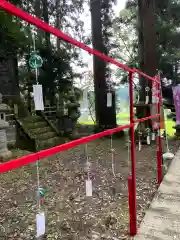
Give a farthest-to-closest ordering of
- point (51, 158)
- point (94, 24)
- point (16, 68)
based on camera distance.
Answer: point (16, 68) < point (94, 24) < point (51, 158)

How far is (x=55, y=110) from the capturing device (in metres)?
7.75

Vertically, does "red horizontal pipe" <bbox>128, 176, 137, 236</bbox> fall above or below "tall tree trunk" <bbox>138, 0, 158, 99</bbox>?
below

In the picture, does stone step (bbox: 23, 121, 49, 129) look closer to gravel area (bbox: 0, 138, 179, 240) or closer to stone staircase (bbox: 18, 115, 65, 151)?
stone staircase (bbox: 18, 115, 65, 151)

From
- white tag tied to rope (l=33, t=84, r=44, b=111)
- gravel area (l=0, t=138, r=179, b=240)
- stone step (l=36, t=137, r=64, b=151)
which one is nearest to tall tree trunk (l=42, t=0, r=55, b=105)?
stone step (l=36, t=137, r=64, b=151)

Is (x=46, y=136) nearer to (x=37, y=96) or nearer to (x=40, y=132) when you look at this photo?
(x=40, y=132)

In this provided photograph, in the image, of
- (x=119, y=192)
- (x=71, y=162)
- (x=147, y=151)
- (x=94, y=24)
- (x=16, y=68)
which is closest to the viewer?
(x=119, y=192)

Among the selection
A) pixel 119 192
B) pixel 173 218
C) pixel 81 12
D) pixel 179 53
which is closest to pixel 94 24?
pixel 81 12

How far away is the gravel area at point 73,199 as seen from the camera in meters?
2.29

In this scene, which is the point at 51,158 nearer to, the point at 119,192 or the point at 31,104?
the point at 119,192

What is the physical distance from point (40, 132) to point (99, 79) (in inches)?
107

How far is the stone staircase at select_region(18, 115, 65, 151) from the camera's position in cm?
579

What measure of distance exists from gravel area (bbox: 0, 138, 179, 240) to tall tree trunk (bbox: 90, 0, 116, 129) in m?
2.87

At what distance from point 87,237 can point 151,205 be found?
1043 millimetres

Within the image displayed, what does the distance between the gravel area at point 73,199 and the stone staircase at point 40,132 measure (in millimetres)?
857
